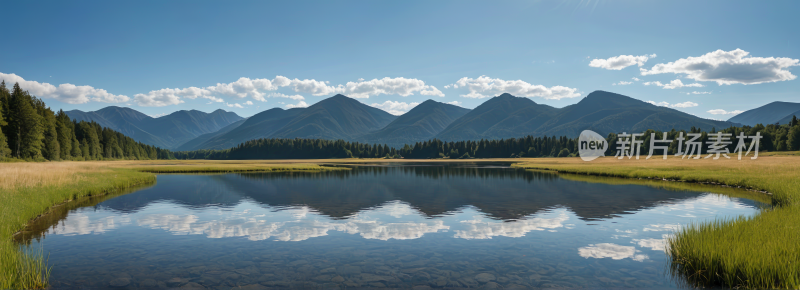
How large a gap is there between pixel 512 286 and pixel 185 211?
1103 inches

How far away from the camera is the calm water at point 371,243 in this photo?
13.8 m

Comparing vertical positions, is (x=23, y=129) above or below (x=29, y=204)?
above

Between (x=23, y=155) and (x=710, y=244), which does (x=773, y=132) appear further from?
(x=23, y=155)

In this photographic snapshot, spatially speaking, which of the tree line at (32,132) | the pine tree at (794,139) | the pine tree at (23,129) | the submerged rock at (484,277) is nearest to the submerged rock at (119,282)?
the submerged rock at (484,277)

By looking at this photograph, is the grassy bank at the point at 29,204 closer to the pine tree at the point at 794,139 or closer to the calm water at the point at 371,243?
the calm water at the point at 371,243

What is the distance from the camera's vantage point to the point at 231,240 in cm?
2053

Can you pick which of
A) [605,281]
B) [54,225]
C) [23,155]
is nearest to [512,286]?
[605,281]

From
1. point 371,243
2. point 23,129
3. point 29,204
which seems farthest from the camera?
point 23,129

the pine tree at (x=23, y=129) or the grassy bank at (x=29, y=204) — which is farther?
the pine tree at (x=23, y=129)

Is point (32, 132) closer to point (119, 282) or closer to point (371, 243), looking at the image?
point (119, 282)

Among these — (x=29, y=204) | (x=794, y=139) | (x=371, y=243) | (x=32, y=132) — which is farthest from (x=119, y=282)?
(x=794, y=139)

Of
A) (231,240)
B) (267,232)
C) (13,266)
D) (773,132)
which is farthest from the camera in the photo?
(773,132)

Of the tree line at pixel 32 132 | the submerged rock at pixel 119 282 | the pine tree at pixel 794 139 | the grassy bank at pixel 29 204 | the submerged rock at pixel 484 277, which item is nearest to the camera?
the grassy bank at pixel 29 204

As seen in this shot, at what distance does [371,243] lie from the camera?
1969 centimetres
